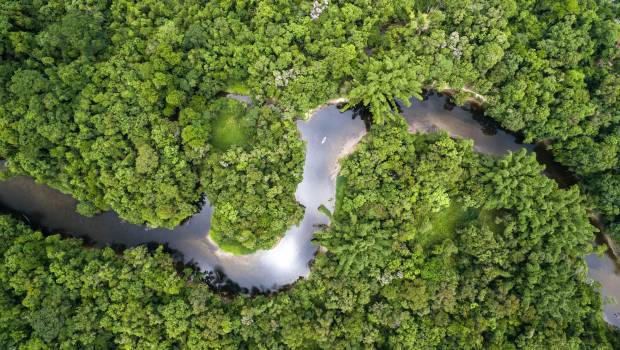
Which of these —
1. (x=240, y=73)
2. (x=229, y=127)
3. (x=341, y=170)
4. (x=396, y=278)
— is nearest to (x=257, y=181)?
(x=229, y=127)

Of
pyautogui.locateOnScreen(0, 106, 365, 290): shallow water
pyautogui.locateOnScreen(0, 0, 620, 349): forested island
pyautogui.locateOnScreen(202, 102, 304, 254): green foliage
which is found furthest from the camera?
pyautogui.locateOnScreen(0, 106, 365, 290): shallow water

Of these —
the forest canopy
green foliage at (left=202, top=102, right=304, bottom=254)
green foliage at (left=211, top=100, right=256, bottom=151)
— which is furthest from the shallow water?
green foliage at (left=211, top=100, right=256, bottom=151)

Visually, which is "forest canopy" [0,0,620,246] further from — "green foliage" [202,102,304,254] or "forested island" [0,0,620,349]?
"green foliage" [202,102,304,254]

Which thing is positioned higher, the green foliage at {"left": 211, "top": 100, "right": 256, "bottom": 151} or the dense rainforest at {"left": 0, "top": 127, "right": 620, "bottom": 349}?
the green foliage at {"left": 211, "top": 100, "right": 256, "bottom": 151}

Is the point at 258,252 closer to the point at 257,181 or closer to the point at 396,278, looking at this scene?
the point at 257,181

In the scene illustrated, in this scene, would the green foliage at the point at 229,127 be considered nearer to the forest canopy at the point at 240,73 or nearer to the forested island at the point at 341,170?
the forested island at the point at 341,170

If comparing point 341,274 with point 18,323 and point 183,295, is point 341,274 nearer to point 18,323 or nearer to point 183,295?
point 183,295

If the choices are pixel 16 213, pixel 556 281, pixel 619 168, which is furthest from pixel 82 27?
pixel 619 168

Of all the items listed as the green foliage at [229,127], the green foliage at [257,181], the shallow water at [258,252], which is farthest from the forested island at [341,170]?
the shallow water at [258,252]
